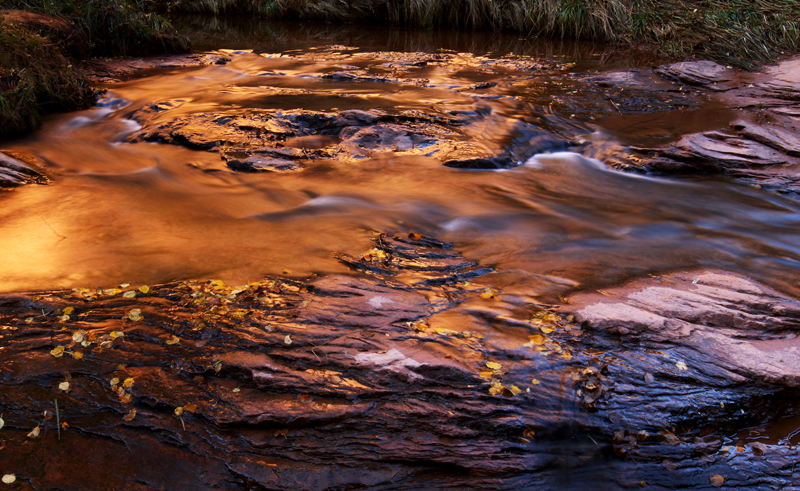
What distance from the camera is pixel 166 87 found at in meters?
7.06

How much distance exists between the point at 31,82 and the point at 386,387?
219 inches

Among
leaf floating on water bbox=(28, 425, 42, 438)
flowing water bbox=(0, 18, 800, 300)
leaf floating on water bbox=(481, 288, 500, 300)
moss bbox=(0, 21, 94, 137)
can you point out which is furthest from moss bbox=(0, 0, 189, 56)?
leaf floating on water bbox=(481, 288, 500, 300)

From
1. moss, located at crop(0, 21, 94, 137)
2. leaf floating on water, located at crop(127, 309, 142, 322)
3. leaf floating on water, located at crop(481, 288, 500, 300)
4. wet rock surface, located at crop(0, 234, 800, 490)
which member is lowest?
wet rock surface, located at crop(0, 234, 800, 490)

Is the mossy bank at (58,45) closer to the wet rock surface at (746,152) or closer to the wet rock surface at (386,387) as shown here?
the wet rock surface at (386,387)

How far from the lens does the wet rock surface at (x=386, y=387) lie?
1935 mm

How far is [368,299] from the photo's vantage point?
273cm

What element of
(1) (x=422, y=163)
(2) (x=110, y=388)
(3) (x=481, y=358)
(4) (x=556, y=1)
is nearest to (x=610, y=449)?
(3) (x=481, y=358)

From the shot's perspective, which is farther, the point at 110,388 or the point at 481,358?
the point at 481,358

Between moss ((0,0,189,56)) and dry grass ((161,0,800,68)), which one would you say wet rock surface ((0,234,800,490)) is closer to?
moss ((0,0,189,56))

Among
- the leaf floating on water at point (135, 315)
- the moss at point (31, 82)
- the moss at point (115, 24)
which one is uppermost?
the moss at point (115, 24)

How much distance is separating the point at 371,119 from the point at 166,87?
3.27 m

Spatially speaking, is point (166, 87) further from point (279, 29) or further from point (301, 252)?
point (279, 29)

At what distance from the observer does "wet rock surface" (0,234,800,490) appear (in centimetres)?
193

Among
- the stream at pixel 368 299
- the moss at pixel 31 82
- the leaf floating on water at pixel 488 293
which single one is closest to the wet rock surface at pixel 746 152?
the stream at pixel 368 299
